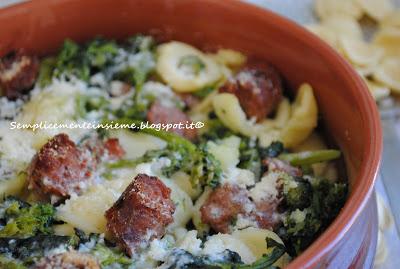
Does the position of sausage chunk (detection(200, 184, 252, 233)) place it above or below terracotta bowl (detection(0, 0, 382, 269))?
below

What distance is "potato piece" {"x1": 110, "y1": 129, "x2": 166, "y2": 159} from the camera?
5.90ft

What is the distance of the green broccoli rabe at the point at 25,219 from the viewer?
1.52 meters

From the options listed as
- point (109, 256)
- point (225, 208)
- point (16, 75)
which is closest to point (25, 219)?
point (109, 256)

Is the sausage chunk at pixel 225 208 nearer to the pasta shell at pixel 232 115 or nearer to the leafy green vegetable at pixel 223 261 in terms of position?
the leafy green vegetable at pixel 223 261

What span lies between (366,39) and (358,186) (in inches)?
52.9

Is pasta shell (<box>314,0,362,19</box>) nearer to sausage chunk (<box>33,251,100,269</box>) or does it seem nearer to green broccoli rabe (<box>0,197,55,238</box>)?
green broccoli rabe (<box>0,197,55,238</box>)

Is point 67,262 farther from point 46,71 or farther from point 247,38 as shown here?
point 247,38

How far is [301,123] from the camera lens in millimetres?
1872

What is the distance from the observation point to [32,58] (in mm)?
2086

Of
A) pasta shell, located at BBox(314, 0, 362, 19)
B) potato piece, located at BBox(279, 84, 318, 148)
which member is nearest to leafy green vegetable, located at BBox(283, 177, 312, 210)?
potato piece, located at BBox(279, 84, 318, 148)

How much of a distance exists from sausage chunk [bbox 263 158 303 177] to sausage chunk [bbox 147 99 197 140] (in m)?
0.30

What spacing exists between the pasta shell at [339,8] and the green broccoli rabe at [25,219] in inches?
63.8

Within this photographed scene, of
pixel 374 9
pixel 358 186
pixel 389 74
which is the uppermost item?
pixel 358 186

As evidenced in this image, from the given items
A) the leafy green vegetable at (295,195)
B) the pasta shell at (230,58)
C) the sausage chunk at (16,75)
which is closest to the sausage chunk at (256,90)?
the pasta shell at (230,58)
